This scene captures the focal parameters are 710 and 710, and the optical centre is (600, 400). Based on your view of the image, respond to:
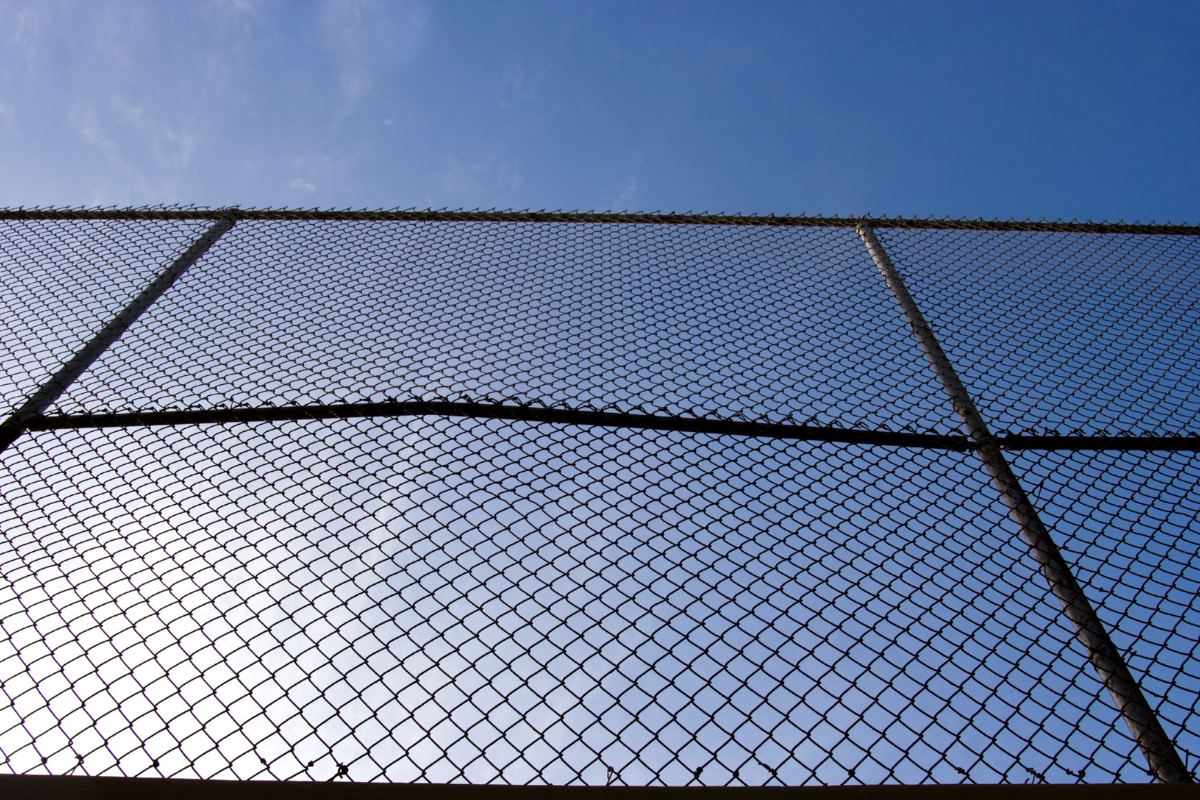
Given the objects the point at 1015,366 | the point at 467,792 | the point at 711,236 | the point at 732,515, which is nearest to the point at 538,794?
the point at 467,792

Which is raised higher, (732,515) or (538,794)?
(732,515)

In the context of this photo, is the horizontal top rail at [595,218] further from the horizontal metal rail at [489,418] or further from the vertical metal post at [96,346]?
the horizontal metal rail at [489,418]

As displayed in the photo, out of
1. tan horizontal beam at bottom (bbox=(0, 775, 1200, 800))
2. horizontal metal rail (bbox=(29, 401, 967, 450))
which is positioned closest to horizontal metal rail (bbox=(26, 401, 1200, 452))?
horizontal metal rail (bbox=(29, 401, 967, 450))

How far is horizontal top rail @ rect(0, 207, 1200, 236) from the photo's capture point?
321cm

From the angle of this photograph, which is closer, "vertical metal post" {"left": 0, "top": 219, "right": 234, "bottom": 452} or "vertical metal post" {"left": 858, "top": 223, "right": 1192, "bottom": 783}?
"vertical metal post" {"left": 858, "top": 223, "right": 1192, "bottom": 783}

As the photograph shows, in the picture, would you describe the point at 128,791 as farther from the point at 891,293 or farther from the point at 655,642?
the point at 891,293

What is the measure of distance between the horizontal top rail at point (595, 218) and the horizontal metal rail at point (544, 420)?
136cm

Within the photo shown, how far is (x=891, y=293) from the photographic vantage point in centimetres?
276

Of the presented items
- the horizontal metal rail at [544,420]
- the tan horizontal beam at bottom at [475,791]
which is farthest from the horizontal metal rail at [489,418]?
the tan horizontal beam at bottom at [475,791]

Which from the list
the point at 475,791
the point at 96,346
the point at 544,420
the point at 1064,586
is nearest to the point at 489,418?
the point at 544,420

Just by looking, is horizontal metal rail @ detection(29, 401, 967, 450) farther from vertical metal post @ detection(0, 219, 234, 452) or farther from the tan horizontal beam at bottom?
the tan horizontal beam at bottom

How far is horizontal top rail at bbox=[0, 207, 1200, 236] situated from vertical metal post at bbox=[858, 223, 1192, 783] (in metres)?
0.87

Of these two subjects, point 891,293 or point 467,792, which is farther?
point 891,293

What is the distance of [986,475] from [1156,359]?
113 cm
